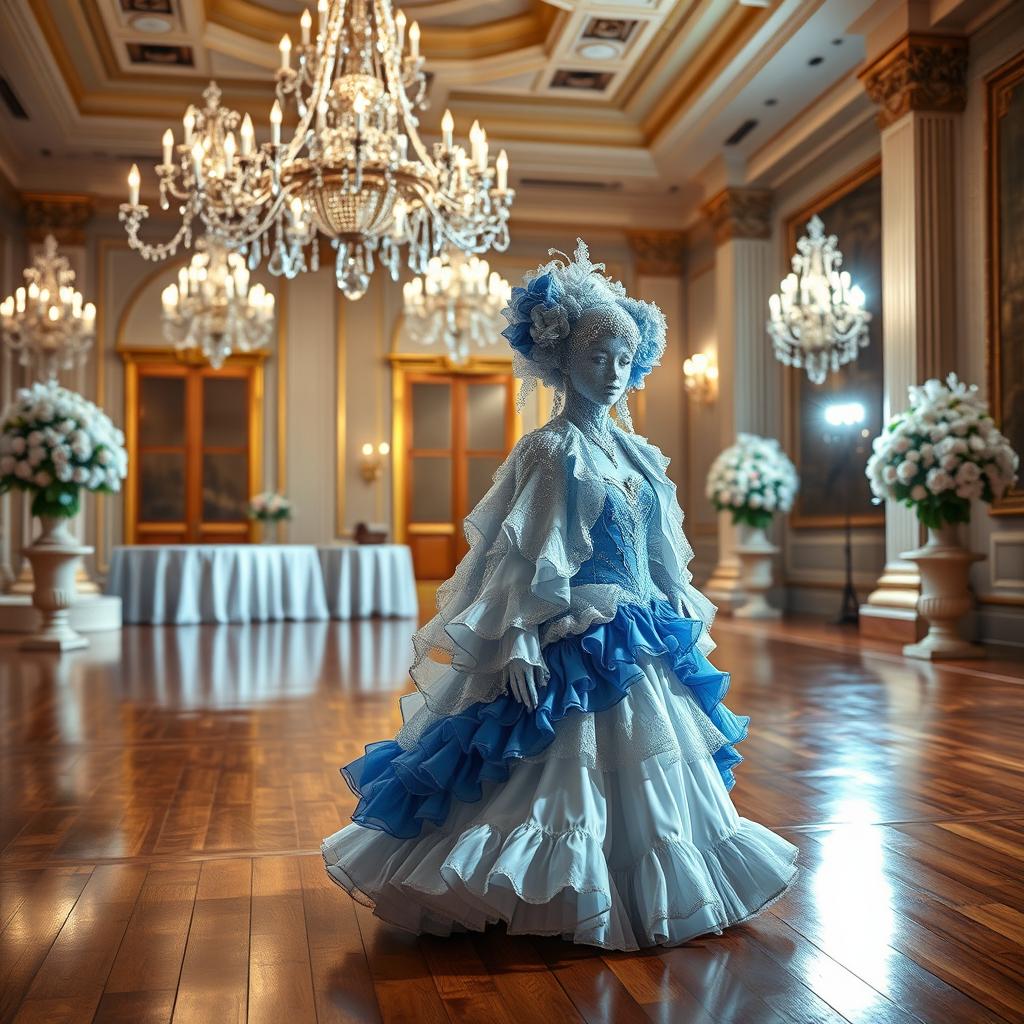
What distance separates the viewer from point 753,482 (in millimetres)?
11086

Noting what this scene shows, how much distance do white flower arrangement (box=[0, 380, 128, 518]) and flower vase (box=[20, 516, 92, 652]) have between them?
21 centimetres

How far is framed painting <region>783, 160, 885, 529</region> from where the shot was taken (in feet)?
32.6

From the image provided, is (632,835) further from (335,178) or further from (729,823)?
(335,178)

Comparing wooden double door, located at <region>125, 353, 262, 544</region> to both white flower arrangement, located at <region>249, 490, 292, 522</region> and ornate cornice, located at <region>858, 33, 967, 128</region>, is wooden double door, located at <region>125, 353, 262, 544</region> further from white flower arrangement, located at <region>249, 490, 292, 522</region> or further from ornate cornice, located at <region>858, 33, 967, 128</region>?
ornate cornice, located at <region>858, 33, 967, 128</region>

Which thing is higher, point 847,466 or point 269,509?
point 847,466

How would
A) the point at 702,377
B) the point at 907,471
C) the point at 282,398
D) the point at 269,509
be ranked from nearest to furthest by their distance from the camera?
the point at 907,471
the point at 269,509
the point at 702,377
the point at 282,398

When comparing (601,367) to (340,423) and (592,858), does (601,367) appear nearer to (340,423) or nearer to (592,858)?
(592,858)

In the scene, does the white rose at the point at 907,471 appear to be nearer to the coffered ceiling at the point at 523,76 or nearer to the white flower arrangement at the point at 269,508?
the coffered ceiling at the point at 523,76

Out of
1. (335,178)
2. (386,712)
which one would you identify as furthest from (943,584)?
(335,178)

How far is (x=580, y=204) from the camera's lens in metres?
13.6

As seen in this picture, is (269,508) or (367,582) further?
(269,508)

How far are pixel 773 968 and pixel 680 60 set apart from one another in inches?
378

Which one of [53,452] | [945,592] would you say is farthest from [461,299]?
[945,592]

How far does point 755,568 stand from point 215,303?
5.84 meters
